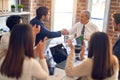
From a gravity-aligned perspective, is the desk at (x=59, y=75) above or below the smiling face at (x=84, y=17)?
below

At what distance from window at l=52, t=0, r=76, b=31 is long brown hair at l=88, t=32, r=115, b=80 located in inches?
113

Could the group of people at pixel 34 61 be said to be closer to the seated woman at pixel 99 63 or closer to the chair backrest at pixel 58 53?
the seated woman at pixel 99 63

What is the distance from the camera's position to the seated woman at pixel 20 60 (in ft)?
4.71

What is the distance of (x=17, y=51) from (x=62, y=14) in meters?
3.19

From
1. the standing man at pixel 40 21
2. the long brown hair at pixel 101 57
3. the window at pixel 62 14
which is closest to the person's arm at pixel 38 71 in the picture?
the long brown hair at pixel 101 57

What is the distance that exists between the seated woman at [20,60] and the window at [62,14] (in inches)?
118

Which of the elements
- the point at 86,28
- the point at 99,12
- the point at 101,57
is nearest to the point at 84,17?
the point at 86,28

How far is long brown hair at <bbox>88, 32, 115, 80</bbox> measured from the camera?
153 centimetres

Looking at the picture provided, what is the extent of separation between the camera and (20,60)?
143 cm

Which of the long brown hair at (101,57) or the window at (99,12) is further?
the window at (99,12)

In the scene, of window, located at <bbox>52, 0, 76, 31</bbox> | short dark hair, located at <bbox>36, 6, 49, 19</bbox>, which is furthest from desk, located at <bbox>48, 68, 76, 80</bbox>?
window, located at <bbox>52, 0, 76, 31</bbox>

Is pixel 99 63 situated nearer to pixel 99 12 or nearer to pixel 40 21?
pixel 40 21

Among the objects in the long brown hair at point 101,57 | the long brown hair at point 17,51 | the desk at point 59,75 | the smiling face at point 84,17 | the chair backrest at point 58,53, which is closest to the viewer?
the long brown hair at point 17,51

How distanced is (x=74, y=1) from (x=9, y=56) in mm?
2992
